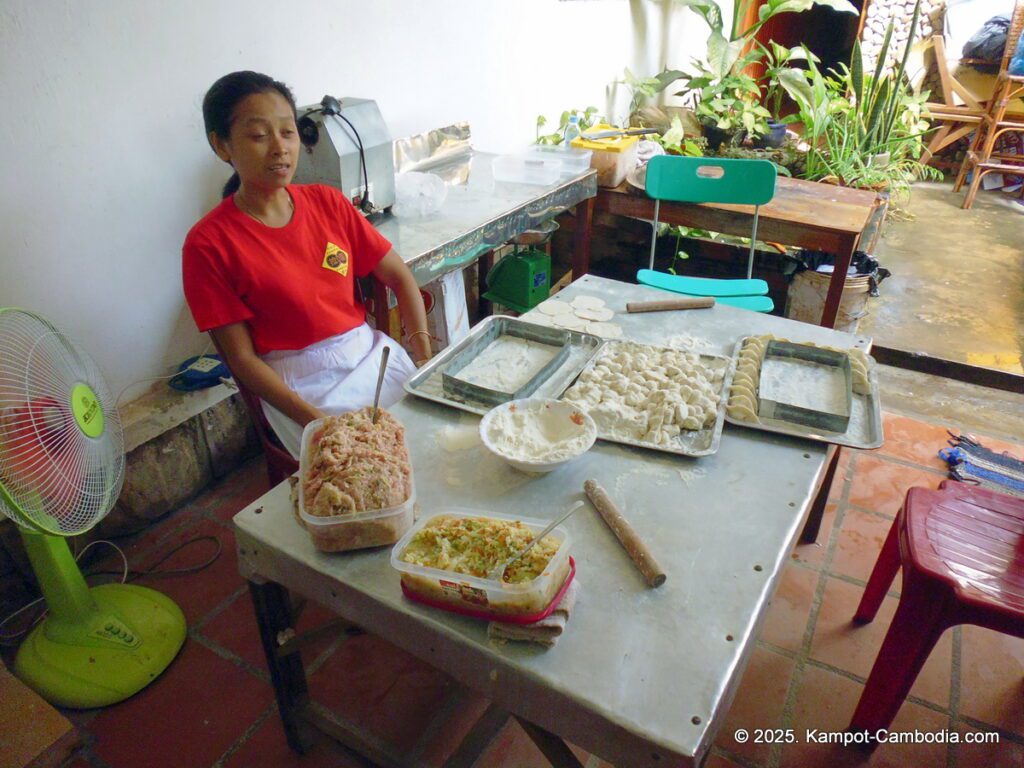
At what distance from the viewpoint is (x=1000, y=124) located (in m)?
6.08

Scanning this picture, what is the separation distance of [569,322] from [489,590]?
1.22 meters

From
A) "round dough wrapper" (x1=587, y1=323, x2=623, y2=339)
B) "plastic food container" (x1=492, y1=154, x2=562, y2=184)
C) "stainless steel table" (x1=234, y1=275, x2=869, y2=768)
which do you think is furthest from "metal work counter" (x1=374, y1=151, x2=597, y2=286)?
"stainless steel table" (x1=234, y1=275, x2=869, y2=768)

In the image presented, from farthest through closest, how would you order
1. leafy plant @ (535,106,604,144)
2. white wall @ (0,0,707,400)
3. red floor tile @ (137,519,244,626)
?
1. leafy plant @ (535,106,604,144)
2. red floor tile @ (137,519,244,626)
3. white wall @ (0,0,707,400)

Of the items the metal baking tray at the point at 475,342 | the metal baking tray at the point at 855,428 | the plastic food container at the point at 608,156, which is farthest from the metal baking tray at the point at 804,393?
the plastic food container at the point at 608,156

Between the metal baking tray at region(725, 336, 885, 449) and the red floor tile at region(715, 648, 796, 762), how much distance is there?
86 cm

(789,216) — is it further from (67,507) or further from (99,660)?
(99,660)

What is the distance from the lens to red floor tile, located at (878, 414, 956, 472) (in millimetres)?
2938

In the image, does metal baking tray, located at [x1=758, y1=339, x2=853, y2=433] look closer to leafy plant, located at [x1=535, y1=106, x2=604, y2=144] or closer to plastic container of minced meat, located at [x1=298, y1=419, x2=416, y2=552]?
plastic container of minced meat, located at [x1=298, y1=419, x2=416, y2=552]

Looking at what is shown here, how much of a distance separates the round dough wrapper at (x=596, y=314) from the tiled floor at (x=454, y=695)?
1.15 m

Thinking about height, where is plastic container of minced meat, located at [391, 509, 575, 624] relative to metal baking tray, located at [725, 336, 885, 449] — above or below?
above

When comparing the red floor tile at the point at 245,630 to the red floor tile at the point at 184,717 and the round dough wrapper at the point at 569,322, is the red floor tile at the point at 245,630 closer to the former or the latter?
the red floor tile at the point at 184,717

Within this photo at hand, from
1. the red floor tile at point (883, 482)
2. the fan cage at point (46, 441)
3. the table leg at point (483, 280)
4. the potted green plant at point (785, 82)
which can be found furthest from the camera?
the potted green plant at point (785, 82)

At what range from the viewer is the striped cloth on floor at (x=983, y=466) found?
2.72m

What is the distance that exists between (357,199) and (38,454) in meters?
1.50
